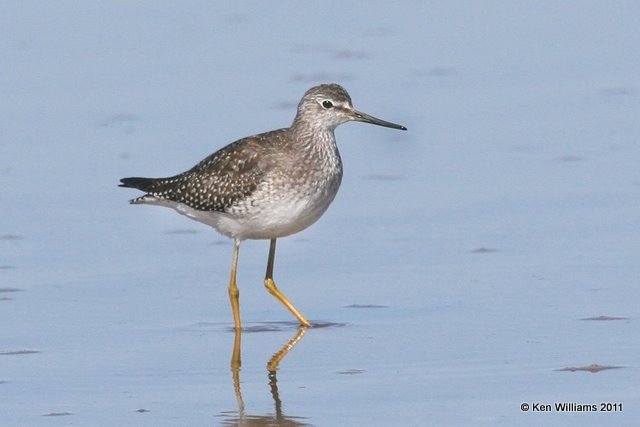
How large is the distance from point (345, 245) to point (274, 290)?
1262mm

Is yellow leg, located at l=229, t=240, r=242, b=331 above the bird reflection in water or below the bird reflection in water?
above

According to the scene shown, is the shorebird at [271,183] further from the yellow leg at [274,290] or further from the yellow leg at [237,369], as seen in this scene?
the yellow leg at [237,369]

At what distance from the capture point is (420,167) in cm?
1466

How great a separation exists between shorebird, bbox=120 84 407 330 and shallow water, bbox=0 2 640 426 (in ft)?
1.65

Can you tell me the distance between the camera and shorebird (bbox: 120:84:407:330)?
11.5 meters

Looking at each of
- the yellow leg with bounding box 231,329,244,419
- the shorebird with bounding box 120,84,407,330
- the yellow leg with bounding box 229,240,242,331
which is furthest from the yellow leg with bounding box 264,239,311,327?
the yellow leg with bounding box 231,329,244,419

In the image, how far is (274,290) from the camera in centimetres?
1163

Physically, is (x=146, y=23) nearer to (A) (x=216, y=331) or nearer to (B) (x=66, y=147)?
(B) (x=66, y=147)

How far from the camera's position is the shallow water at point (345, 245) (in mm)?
9391

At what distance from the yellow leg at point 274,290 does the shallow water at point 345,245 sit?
0.10 m

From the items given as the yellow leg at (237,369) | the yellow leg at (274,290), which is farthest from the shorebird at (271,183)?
the yellow leg at (237,369)

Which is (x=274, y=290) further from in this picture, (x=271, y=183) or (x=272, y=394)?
(x=272, y=394)

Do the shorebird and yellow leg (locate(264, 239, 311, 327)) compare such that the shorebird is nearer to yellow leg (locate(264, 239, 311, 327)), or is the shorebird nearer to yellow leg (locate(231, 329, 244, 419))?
yellow leg (locate(264, 239, 311, 327))

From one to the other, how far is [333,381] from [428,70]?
27.7 ft
